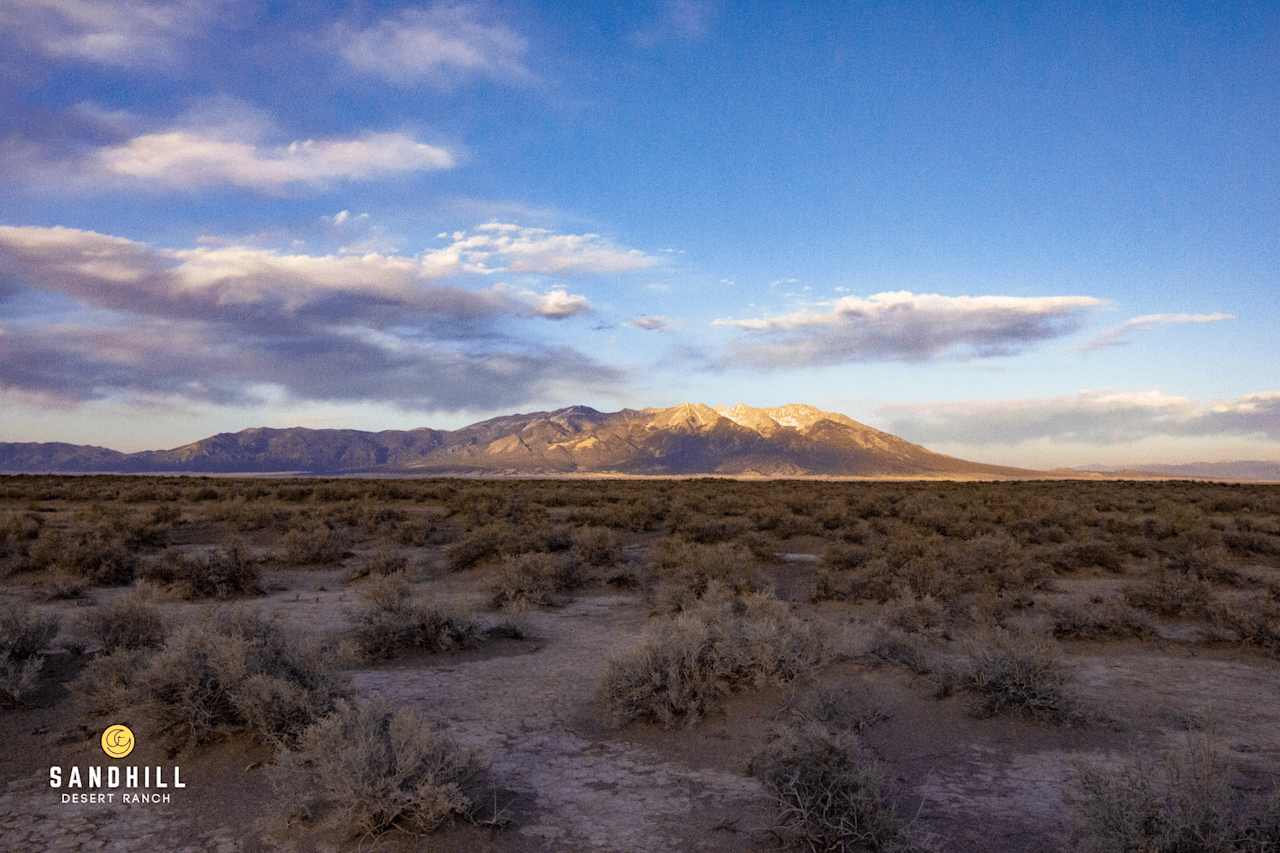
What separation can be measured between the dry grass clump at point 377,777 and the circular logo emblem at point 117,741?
1763mm

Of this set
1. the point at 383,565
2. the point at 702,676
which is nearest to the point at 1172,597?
the point at 702,676

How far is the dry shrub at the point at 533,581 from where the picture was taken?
11.9 metres

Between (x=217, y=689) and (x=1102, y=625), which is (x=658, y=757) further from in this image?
(x=1102, y=625)

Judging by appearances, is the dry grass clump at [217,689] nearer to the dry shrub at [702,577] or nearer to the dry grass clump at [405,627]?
the dry grass clump at [405,627]

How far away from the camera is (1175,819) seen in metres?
3.62

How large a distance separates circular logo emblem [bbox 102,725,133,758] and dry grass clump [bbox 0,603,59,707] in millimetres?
1121

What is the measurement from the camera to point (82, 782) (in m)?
5.23

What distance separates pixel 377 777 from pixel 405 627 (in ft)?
15.4

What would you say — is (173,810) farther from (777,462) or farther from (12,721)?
(777,462)

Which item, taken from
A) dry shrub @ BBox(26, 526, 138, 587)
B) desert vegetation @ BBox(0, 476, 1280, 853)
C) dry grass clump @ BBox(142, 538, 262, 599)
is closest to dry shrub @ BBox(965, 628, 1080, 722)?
desert vegetation @ BBox(0, 476, 1280, 853)

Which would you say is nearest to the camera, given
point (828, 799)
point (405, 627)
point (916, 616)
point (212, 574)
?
point (828, 799)

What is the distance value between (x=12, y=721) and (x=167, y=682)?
1568mm

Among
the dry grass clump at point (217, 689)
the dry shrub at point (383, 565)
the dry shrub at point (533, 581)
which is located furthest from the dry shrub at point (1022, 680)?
the dry shrub at point (383, 565)

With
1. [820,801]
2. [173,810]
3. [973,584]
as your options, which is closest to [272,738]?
[173,810]
